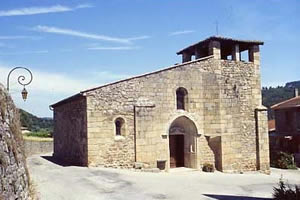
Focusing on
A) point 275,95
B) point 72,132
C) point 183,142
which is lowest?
point 183,142

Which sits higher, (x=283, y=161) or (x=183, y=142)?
(x=183, y=142)

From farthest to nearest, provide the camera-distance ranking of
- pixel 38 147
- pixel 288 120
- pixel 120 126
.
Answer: pixel 288 120 → pixel 38 147 → pixel 120 126

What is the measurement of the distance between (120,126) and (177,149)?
14.5 feet

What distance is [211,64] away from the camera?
20.2 m

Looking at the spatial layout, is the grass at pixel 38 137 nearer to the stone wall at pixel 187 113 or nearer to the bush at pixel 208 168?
the stone wall at pixel 187 113

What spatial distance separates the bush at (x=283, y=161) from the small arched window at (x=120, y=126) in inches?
533

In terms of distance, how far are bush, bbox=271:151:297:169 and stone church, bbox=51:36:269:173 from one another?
512cm

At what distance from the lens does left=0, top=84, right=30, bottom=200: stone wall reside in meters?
6.74

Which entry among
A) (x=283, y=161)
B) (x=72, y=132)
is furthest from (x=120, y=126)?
(x=283, y=161)

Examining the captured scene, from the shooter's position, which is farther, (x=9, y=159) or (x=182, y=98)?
(x=182, y=98)

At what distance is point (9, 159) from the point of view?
7426 mm

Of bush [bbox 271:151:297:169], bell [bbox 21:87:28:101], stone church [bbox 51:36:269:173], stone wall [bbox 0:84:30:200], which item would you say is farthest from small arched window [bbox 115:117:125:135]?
bush [bbox 271:151:297:169]

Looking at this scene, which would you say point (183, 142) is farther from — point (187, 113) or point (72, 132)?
point (72, 132)

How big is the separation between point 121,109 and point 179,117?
3.57 metres
